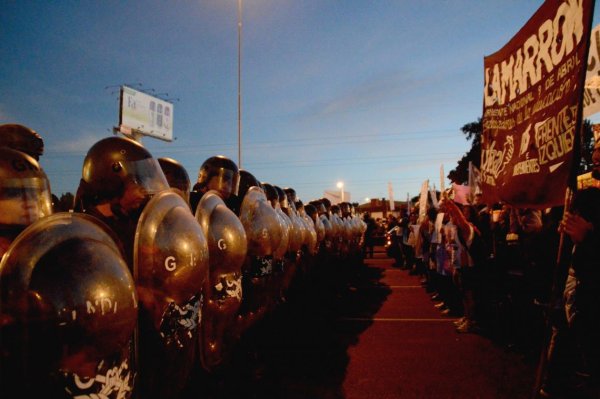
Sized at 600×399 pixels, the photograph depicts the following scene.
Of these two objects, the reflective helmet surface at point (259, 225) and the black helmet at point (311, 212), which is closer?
the reflective helmet surface at point (259, 225)

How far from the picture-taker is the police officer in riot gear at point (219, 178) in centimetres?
368

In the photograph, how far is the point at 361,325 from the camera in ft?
22.9

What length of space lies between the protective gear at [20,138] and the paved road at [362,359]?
2198 millimetres

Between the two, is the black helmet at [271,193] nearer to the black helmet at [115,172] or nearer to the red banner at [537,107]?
the red banner at [537,107]

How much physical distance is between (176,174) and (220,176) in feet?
1.36

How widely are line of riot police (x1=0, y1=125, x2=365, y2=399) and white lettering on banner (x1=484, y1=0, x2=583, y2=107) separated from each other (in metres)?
2.24

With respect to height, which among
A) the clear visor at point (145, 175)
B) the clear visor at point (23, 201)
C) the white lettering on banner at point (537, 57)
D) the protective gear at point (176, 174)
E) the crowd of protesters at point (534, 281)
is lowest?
the crowd of protesters at point (534, 281)

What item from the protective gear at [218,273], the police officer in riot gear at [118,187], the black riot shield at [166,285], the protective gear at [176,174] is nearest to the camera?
the black riot shield at [166,285]

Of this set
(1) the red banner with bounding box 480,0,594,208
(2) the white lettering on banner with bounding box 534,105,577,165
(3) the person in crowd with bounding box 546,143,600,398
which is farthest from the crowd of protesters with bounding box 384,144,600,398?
(2) the white lettering on banner with bounding box 534,105,577,165

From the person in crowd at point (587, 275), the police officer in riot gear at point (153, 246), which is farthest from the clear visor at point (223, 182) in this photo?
the person in crowd at point (587, 275)

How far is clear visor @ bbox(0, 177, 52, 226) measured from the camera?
2025mm

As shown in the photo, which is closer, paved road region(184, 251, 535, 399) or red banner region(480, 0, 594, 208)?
red banner region(480, 0, 594, 208)

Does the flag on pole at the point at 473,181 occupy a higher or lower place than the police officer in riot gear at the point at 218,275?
higher

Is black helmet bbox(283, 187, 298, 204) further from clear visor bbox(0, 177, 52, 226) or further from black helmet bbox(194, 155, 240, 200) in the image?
clear visor bbox(0, 177, 52, 226)
